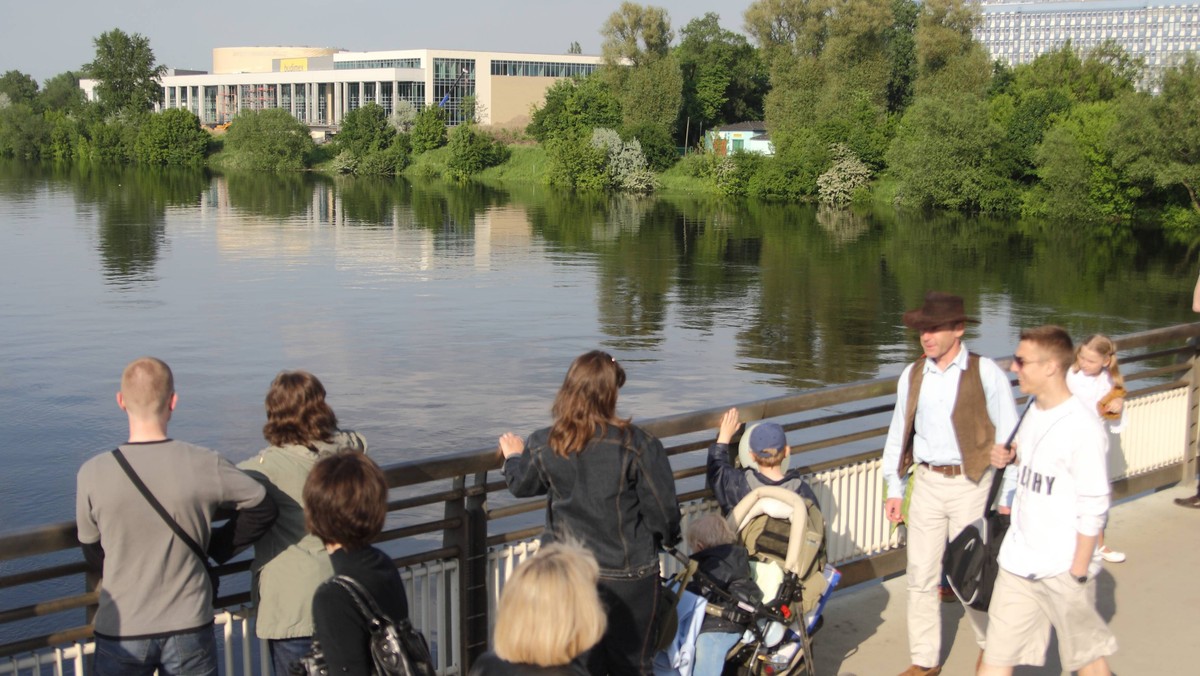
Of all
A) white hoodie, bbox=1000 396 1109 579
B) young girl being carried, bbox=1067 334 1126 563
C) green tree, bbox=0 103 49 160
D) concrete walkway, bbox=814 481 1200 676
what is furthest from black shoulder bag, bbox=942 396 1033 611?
green tree, bbox=0 103 49 160

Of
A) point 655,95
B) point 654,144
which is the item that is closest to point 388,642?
point 654,144

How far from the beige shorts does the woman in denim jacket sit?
1.40m

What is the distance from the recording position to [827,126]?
7481 cm

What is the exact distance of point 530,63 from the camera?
412 feet

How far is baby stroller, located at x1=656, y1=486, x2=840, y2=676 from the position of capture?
461 cm

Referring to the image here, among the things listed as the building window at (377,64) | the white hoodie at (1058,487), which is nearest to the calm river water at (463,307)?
the white hoodie at (1058,487)

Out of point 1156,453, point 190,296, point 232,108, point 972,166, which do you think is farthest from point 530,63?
point 1156,453

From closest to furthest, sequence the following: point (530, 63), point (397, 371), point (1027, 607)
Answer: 1. point (1027, 607)
2. point (397, 371)
3. point (530, 63)

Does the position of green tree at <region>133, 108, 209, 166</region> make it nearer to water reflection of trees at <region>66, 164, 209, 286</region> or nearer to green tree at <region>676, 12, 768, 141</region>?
water reflection of trees at <region>66, 164, 209, 286</region>

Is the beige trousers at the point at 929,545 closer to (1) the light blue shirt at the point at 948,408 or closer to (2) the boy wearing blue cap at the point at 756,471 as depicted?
(1) the light blue shirt at the point at 948,408

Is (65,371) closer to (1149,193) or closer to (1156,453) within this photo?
(1156,453)

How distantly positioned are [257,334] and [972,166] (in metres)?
49.9

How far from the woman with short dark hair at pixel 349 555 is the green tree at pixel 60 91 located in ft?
525

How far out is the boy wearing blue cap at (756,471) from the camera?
16.3 feet
